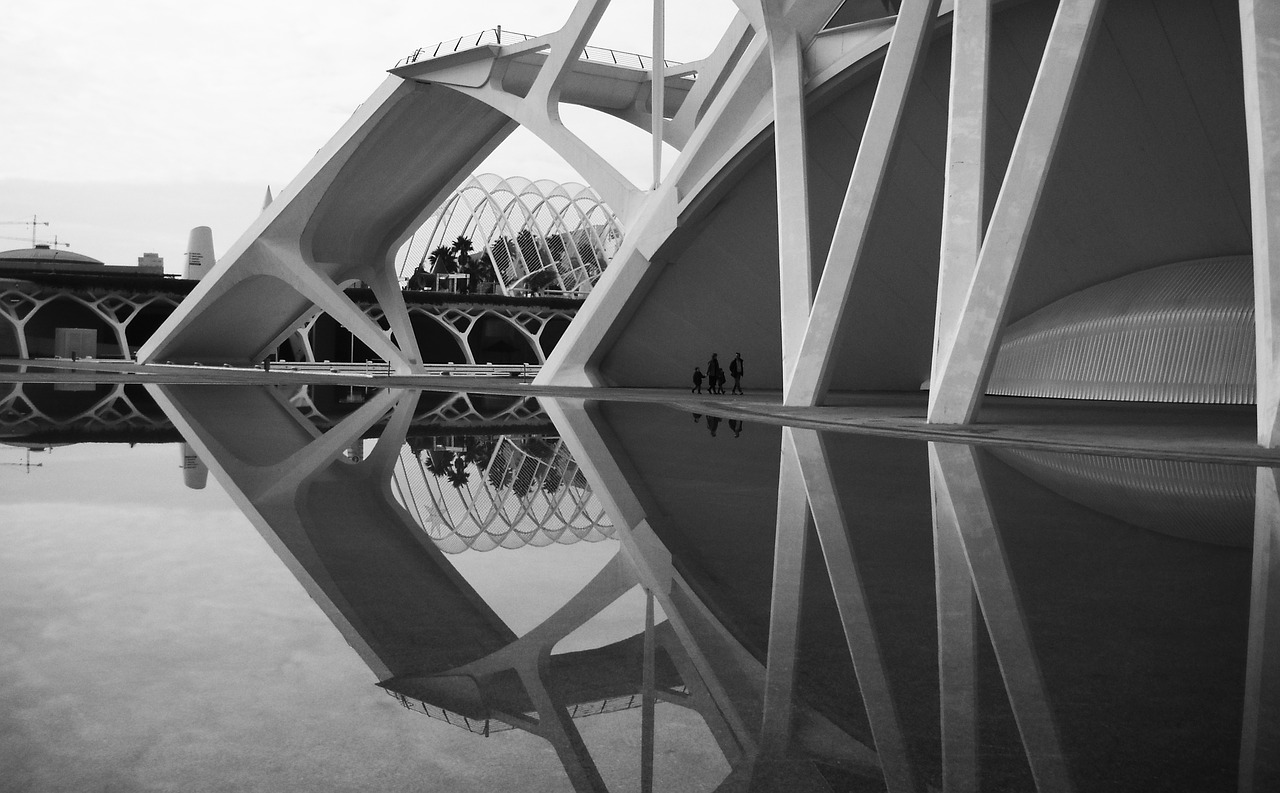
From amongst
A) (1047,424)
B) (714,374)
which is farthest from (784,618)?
(714,374)

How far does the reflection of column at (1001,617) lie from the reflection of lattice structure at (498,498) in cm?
218

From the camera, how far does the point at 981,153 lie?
48.9ft

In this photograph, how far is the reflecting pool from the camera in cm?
293

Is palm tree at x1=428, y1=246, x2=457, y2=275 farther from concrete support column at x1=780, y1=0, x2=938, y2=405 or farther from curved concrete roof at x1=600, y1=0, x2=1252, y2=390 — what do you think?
concrete support column at x1=780, y1=0, x2=938, y2=405

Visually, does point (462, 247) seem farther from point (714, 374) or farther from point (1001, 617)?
point (1001, 617)

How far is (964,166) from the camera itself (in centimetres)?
1492

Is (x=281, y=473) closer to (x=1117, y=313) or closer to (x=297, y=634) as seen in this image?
(x=297, y=634)

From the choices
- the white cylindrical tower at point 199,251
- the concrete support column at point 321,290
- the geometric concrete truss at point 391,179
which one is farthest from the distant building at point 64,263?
the concrete support column at point 321,290

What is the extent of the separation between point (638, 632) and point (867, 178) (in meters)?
14.4

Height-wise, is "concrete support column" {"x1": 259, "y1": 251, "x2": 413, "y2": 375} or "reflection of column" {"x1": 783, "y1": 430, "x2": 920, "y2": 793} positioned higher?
"concrete support column" {"x1": 259, "y1": 251, "x2": 413, "y2": 375}

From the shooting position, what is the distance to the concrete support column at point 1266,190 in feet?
37.1

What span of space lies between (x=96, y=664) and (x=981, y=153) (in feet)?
44.3

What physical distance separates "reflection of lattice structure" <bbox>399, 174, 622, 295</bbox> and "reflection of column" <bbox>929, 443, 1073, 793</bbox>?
220 feet

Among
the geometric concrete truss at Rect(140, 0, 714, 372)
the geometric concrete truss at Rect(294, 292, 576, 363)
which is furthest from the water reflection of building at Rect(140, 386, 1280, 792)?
the geometric concrete truss at Rect(294, 292, 576, 363)
